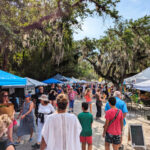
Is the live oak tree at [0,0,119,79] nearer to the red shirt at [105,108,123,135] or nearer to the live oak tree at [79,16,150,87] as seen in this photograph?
the live oak tree at [79,16,150,87]

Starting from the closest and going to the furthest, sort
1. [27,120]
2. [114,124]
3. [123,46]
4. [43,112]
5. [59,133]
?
[59,133] → [114,124] → [43,112] → [27,120] → [123,46]

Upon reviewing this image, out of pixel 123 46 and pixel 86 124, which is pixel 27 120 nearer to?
pixel 86 124

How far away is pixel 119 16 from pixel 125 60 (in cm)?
593

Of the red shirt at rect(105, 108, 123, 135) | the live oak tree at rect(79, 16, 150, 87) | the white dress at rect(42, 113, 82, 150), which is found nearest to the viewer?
the white dress at rect(42, 113, 82, 150)

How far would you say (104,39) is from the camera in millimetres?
16156

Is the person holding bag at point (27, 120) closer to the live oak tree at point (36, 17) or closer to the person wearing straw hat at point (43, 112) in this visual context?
the person wearing straw hat at point (43, 112)

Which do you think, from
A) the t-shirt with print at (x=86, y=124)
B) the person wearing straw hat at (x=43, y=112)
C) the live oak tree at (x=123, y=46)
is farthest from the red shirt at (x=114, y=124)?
the live oak tree at (x=123, y=46)

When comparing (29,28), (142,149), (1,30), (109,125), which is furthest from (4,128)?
(29,28)

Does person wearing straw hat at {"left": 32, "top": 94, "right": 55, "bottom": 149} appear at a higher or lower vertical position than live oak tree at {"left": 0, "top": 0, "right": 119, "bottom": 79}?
lower

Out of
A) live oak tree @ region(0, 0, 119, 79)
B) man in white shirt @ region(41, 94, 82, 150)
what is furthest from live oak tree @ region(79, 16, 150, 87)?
man in white shirt @ region(41, 94, 82, 150)

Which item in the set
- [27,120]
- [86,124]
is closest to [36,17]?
[27,120]

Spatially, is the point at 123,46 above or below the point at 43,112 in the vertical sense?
above

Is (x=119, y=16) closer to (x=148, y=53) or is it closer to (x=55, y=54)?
(x=148, y=53)

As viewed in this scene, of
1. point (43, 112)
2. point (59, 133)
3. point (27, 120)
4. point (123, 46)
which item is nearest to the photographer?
point (59, 133)
